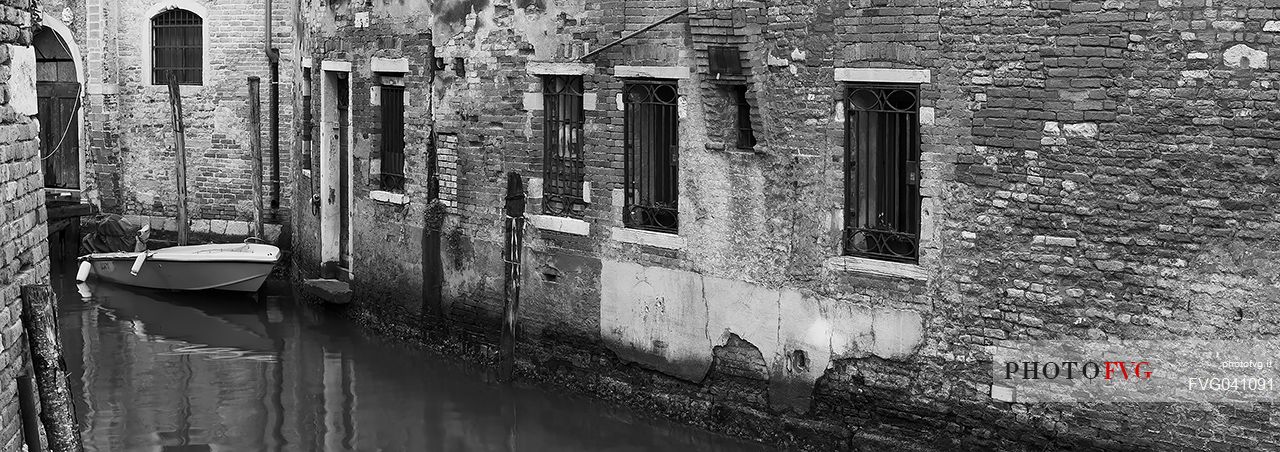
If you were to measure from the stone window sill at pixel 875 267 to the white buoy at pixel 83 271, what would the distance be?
10642mm

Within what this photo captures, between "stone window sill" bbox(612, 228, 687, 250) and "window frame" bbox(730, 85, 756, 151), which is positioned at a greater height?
"window frame" bbox(730, 85, 756, 151)

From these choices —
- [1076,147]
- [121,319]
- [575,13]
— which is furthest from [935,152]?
[121,319]

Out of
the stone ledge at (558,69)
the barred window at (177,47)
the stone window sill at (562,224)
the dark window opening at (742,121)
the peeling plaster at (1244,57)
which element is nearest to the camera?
the peeling plaster at (1244,57)

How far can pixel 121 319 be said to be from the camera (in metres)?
16.0

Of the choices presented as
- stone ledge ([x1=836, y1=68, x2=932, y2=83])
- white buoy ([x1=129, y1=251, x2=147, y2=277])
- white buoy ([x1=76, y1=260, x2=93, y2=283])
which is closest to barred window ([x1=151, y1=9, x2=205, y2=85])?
white buoy ([x1=76, y1=260, x2=93, y2=283])

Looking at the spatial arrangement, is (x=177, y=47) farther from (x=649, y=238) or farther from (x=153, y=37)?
(x=649, y=238)

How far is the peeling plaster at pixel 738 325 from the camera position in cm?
995

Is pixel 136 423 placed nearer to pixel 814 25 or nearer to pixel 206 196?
pixel 814 25

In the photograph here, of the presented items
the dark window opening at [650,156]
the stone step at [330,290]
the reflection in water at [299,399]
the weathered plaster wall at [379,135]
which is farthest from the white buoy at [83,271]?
the dark window opening at [650,156]

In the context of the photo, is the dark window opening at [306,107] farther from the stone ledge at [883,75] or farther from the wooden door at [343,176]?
the stone ledge at [883,75]

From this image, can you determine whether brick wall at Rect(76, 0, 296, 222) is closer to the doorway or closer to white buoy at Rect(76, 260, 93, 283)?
white buoy at Rect(76, 260, 93, 283)

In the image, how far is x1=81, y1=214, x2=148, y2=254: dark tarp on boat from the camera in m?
18.5

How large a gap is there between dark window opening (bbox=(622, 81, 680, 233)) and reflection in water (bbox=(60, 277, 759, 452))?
57.6 inches

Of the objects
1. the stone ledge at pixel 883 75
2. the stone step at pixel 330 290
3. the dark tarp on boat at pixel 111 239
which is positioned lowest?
the stone step at pixel 330 290
